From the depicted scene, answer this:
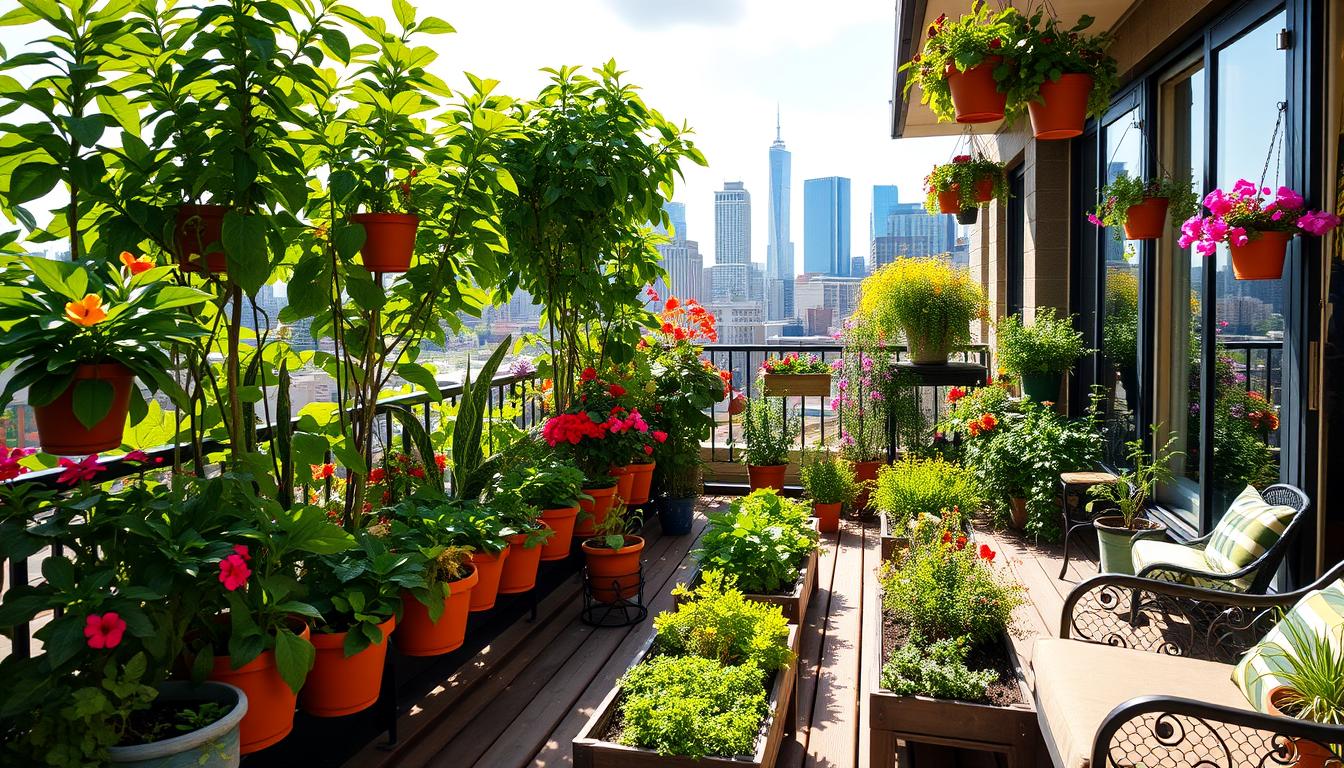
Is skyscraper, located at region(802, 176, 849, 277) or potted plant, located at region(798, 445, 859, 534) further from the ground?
skyscraper, located at region(802, 176, 849, 277)

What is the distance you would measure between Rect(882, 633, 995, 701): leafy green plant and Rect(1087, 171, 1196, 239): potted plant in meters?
2.33

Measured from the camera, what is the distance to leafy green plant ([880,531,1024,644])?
2561mm

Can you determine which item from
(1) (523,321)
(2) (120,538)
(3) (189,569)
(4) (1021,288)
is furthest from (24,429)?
(4) (1021,288)

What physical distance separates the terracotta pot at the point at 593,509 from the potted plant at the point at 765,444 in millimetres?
1552

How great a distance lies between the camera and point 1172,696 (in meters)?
1.77

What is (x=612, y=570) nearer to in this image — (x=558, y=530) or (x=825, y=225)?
(x=558, y=530)

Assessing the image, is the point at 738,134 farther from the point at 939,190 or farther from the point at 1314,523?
the point at 1314,523

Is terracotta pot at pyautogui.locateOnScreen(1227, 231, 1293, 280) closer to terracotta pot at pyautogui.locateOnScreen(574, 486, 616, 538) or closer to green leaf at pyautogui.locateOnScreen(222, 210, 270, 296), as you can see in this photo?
terracotta pot at pyautogui.locateOnScreen(574, 486, 616, 538)

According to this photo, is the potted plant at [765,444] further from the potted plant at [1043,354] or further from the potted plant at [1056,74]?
the potted plant at [1056,74]

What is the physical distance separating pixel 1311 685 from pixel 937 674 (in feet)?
2.61

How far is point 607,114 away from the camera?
12.5 ft

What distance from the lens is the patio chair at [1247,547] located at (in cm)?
254

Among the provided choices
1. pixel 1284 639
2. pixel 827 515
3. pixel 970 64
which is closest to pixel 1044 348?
pixel 827 515

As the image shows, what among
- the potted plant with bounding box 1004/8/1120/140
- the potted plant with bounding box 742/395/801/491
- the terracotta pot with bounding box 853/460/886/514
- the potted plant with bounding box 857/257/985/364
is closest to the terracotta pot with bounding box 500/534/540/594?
the potted plant with bounding box 742/395/801/491
